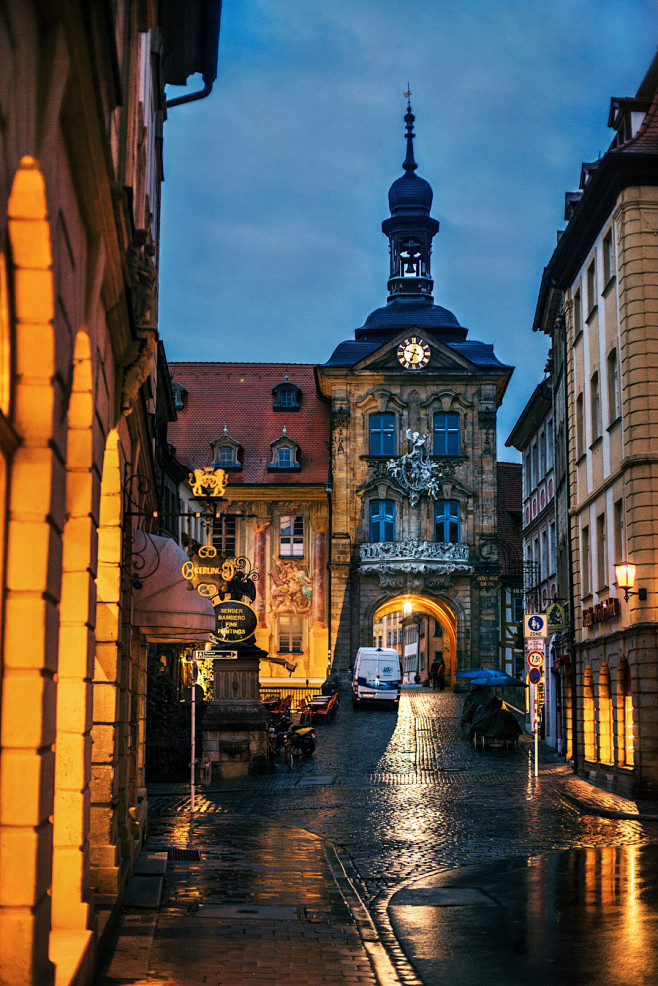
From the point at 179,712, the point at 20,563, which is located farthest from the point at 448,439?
the point at 20,563

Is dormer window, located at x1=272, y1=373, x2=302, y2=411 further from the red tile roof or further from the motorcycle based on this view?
the motorcycle

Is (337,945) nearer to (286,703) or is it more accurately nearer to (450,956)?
(450,956)

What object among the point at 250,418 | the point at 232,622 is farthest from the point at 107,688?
the point at 250,418

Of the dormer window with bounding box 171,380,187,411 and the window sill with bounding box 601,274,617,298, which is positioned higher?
the dormer window with bounding box 171,380,187,411

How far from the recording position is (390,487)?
203 feet

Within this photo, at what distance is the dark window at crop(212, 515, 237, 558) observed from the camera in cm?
6400

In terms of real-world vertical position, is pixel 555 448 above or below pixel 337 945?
above

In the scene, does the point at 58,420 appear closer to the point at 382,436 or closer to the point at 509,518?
the point at 382,436

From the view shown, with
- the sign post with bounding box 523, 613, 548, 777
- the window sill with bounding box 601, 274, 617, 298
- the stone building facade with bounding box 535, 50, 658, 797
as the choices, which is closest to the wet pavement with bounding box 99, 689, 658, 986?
the stone building facade with bounding box 535, 50, 658, 797

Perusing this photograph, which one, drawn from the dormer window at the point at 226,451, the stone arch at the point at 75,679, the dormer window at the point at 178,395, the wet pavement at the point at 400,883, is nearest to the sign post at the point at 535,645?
the wet pavement at the point at 400,883

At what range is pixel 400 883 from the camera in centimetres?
1530

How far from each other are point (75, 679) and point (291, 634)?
54.2 metres

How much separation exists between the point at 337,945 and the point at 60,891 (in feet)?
11.3

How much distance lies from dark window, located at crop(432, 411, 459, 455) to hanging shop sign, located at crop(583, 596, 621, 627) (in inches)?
1243
